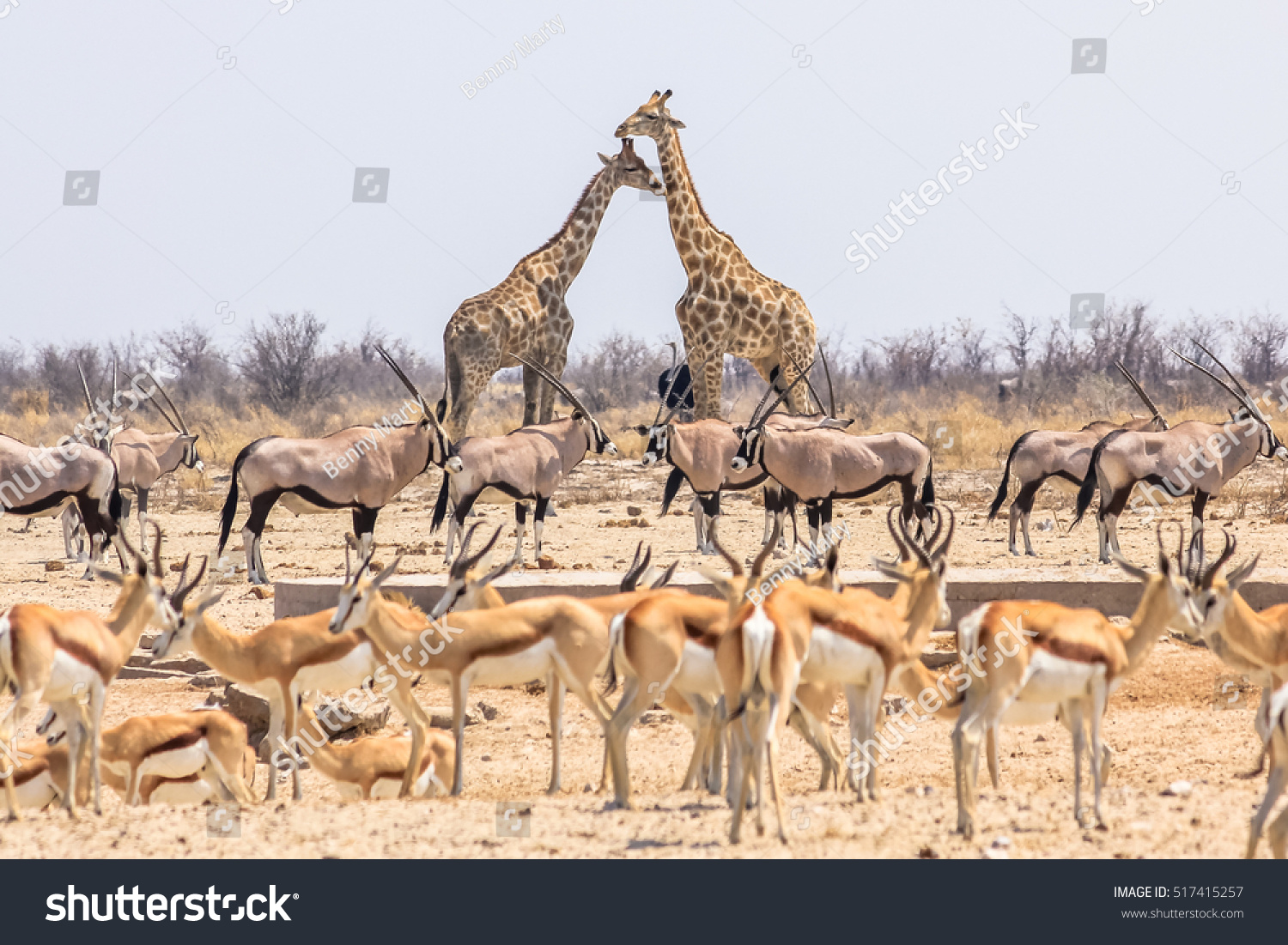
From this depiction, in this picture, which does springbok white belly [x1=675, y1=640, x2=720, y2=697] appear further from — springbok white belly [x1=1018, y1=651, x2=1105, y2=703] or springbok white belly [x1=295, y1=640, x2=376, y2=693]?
springbok white belly [x1=295, y1=640, x2=376, y2=693]

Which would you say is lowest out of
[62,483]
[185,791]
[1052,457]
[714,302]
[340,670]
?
[185,791]

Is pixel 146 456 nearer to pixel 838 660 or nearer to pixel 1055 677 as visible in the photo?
pixel 838 660

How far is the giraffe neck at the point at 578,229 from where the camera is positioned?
20.0 m

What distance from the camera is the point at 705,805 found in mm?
6324

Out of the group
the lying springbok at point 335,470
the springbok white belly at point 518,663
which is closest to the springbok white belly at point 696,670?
the springbok white belly at point 518,663

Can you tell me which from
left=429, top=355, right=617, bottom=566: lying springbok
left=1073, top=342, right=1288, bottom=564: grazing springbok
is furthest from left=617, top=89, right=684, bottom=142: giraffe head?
left=1073, top=342, right=1288, bottom=564: grazing springbok

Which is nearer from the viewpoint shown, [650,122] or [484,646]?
[484,646]

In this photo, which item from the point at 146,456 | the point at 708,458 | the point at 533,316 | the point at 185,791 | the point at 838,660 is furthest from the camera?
the point at 533,316

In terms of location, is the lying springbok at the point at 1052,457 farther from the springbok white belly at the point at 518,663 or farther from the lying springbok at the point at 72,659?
the lying springbok at the point at 72,659

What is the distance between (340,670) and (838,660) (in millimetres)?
2427

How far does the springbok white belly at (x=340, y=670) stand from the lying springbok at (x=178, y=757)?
14.9 inches

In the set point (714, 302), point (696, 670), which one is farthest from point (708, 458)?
point (696, 670)

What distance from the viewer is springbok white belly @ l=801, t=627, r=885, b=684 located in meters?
6.07
